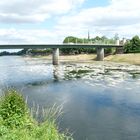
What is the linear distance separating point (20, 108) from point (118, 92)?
124ft

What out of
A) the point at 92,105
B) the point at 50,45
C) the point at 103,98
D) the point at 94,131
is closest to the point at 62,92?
the point at 103,98

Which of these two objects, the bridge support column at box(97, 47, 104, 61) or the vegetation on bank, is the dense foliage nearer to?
the bridge support column at box(97, 47, 104, 61)

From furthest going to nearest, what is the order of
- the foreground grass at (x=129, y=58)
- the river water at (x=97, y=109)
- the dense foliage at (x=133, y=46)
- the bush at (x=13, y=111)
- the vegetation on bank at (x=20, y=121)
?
the dense foliage at (x=133, y=46), the foreground grass at (x=129, y=58), the river water at (x=97, y=109), the bush at (x=13, y=111), the vegetation on bank at (x=20, y=121)

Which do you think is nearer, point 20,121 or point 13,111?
point 20,121

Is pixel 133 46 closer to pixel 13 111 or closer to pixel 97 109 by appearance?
pixel 97 109

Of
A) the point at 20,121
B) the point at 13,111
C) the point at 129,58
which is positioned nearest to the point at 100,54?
the point at 129,58

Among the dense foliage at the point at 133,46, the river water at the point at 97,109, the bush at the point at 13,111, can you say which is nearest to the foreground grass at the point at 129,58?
the dense foliage at the point at 133,46

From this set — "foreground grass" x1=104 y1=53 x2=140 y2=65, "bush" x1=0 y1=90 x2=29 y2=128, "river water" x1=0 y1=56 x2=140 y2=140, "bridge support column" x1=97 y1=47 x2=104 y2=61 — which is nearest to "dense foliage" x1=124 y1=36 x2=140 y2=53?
"foreground grass" x1=104 y1=53 x2=140 y2=65

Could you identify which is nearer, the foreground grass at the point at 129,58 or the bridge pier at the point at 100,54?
the foreground grass at the point at 129,58

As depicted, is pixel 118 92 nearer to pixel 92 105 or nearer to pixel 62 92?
pixel 62 92

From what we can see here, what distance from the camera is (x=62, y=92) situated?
6066 cm

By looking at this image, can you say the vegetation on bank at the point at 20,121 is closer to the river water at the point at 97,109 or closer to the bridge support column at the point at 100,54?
the river water at the point at 97,109

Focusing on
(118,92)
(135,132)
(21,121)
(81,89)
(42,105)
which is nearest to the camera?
(21,121)

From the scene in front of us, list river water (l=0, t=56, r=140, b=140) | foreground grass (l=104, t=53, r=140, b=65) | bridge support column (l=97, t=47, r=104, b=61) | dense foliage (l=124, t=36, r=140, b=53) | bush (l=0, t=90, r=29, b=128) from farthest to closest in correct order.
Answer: dense foliage (l=124, t=36, r=140, b=53) < bridge support column (l=97, t=47, r=104, b=61) < foreground grass (l=104, t=53, r=140, b=65) < river water (l=0, t=56, r=140, b=140) < bush (l=0, t=90, r=29, b=128)
